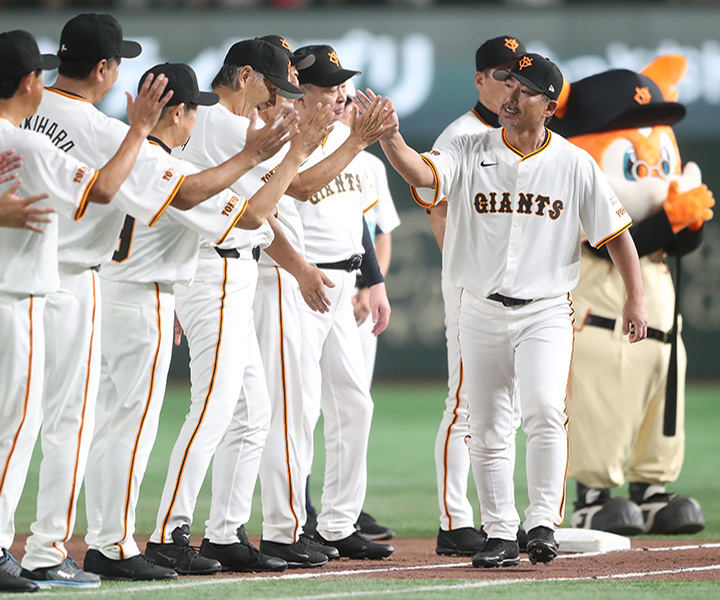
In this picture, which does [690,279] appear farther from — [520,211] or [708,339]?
[520,211]

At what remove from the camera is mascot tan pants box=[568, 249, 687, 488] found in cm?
644

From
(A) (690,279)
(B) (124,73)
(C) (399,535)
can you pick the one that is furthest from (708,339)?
(C) (399,535)

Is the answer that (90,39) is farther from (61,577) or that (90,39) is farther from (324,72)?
(61,577)

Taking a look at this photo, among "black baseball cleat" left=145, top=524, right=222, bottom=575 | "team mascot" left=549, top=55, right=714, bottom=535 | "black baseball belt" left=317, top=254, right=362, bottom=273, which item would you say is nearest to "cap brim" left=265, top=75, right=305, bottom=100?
"black baseball belt" left=317, top=254, right=362, bottom=273

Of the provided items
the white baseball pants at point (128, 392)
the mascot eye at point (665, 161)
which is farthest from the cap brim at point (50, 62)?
the mascot eye at point (665, 161)

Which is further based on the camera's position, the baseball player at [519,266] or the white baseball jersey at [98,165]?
the baseball player at [519,266]

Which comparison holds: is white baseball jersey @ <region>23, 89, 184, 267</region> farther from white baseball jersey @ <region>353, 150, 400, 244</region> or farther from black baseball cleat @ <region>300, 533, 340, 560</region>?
white baseball jersey @ <region>353, 150, 400, 244</region>

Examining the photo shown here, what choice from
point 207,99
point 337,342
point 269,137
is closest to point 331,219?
point 337,342

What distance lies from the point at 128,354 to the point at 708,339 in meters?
11.9

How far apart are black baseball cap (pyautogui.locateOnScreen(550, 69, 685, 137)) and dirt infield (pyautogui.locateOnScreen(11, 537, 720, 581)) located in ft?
7.50

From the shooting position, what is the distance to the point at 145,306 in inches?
172

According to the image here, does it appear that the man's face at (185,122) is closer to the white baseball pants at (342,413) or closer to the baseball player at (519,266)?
the baseball player at (519,266)

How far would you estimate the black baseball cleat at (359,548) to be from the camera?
5.21 metres

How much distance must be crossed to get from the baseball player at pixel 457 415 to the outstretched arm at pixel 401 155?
49cm
